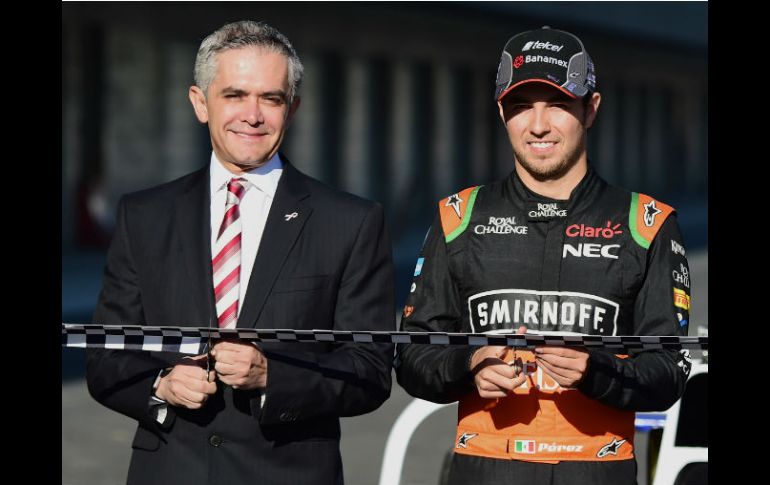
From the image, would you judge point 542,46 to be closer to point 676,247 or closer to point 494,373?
point 676,247

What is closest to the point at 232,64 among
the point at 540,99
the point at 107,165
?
the point at 540,99

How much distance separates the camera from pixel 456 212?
4672 millimetres

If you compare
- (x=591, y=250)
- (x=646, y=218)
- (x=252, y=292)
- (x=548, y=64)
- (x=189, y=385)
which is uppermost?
(x=548, y=64)

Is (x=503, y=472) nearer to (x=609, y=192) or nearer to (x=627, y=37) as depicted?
(x=609, y=192)

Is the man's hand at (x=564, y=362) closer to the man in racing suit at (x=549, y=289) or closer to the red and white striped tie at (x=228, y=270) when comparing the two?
the man in racing suit at (x=549, y=289)

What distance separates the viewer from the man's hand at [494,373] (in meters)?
4.16

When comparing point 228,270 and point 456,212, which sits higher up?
point 456,212

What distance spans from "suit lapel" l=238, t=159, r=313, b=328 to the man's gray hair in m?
0.30

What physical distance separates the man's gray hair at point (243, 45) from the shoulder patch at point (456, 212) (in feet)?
2.11

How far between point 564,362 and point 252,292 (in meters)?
1.03

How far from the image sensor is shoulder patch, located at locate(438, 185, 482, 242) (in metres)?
4.63

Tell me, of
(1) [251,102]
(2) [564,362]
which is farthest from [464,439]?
(1) [251,102]

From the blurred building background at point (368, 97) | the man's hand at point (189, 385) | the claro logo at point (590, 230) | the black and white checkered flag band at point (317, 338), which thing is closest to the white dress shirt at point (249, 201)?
the black and white checkered flag band at point (317, 338)

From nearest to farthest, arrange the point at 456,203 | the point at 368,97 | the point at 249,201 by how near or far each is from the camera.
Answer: the point at 249,201 < the point at 456,203 < the point at 368,97
